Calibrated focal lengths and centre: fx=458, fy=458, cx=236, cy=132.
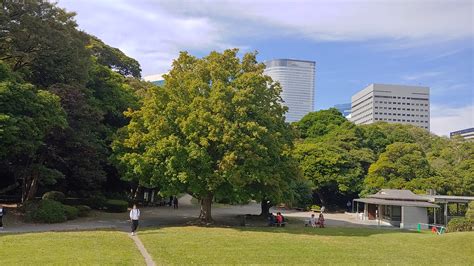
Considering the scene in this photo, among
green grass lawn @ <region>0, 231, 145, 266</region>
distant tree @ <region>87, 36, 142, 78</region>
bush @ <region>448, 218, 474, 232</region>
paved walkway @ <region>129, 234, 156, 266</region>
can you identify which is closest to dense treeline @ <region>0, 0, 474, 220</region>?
green grass lawn @ <region>0, 231, 145, 266</region>

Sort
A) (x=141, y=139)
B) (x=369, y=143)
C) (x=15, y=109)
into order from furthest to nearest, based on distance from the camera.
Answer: (x=369, y=143) → (x=141, y=139) → (x=15, y=109)

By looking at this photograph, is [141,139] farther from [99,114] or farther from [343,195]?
[343,195]

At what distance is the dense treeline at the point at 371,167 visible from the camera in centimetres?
4919

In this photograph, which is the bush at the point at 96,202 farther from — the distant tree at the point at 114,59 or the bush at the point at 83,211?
the distant tree at the point at 114,59

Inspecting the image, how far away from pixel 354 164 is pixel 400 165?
5.90m

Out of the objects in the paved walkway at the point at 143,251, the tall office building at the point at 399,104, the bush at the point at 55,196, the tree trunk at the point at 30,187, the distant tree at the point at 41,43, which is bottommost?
the paved walkway at the point at 143,251

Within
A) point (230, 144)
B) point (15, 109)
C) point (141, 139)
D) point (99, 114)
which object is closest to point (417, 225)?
point (230, 144)

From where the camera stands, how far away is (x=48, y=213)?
89.4ft

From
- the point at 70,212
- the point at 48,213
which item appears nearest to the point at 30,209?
the point at 48,213

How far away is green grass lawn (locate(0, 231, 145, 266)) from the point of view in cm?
1486

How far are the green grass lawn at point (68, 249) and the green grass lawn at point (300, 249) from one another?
1149 mm

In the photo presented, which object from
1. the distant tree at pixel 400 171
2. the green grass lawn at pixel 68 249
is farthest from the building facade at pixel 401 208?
the green grass lawn at pixel 68 249

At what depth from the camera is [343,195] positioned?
2149 inches

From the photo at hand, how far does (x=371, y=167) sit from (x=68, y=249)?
39907 mm
